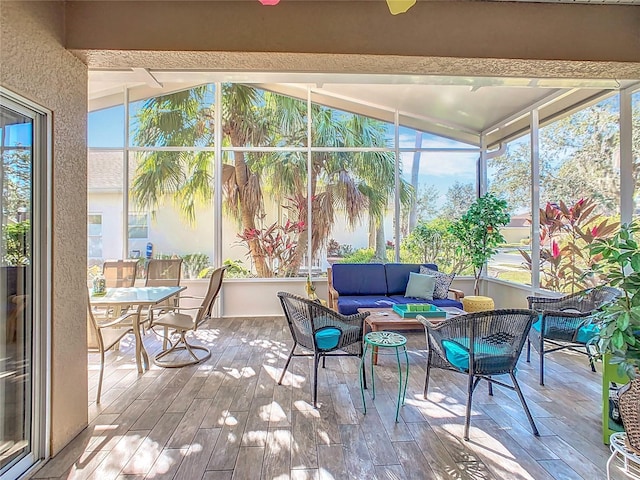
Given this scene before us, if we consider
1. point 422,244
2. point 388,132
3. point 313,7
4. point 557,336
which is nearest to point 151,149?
point 388,132

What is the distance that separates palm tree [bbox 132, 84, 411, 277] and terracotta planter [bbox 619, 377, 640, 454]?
445 centimetres

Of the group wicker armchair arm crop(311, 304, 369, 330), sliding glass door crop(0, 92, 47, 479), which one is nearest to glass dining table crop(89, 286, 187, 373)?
sliding glass door crop(0, 92, 47, 479)

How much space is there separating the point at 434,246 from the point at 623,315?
435cm

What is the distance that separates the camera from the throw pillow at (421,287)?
5.13 m

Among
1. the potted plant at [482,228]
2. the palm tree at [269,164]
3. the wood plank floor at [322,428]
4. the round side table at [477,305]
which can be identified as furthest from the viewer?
the palm tree at [269,164]

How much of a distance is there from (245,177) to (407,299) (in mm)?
3346

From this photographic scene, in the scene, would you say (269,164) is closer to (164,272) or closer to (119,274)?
(164,272)

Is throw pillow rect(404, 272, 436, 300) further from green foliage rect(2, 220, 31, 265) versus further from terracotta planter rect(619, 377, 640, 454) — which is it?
green foliage rect(2, 220, 31, 265)

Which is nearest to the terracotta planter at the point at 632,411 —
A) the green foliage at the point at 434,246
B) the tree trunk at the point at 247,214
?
the green foliage at the point at 434,246

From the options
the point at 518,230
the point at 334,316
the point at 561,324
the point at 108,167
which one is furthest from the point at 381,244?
the point at 108,167

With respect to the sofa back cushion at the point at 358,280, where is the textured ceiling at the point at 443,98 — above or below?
above

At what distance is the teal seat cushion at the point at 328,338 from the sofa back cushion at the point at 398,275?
8.56 ft

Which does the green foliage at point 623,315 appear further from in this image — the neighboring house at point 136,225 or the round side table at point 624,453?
the neighboring house at point 136,225

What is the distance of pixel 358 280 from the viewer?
18.2 feet
